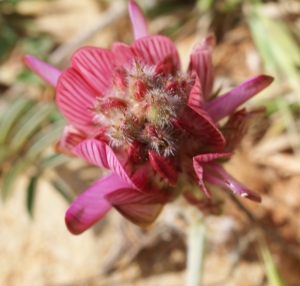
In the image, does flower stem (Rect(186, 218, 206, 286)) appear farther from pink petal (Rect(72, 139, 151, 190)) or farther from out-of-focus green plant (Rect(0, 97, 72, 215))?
out-of-focus green plant (Rect(0, 97, 72, 215))

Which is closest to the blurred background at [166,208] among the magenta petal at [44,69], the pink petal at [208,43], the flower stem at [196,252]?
the flower stem at [196,252]

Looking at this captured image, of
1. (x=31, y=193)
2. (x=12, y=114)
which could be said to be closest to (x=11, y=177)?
(x=31, y=193)

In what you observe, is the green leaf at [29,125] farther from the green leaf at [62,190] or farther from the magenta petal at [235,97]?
the magenta petal at [235,97]

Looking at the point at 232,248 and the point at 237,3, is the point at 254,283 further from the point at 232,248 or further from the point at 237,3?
the point at 237,3

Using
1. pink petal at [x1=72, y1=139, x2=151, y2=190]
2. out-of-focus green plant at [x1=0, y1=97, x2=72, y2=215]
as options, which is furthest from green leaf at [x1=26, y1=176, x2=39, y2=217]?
pink petal at [x1=72, y1=139, x2=151, y2=190]

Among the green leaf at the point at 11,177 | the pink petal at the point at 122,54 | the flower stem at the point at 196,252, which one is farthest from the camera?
the green leaf at the point at 11,177

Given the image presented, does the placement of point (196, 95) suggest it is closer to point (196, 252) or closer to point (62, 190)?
point (196, 252)
